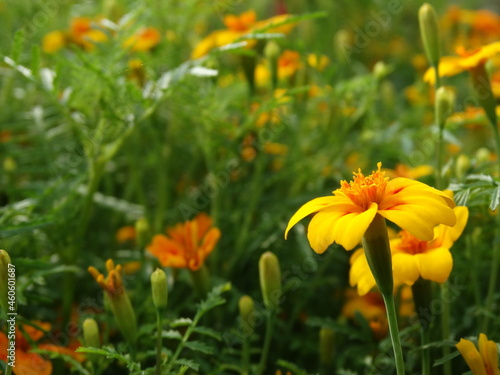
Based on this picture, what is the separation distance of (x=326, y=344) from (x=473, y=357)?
0.77 ft

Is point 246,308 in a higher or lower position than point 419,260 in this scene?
lower

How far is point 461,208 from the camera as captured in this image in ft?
2.11

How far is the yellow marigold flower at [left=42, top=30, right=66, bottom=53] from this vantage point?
4.35 ft

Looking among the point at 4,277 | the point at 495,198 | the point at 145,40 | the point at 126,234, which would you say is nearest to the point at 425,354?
the point at 495,198

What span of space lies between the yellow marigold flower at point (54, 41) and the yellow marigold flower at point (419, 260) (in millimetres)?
883

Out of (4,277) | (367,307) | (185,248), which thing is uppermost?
(4,277)

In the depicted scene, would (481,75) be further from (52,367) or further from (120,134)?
(52,367)

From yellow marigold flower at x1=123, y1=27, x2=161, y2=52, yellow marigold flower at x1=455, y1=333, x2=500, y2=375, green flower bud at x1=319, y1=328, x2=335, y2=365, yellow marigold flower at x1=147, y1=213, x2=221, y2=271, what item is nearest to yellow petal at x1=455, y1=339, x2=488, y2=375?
yellow marigold flower at x1=455, y1=333, x2=500, y2=375

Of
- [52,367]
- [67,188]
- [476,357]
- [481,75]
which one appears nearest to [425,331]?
[476,357]

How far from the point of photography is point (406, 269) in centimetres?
63

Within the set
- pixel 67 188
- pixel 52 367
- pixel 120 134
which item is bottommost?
pixel 52 367

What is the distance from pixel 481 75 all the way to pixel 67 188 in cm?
58

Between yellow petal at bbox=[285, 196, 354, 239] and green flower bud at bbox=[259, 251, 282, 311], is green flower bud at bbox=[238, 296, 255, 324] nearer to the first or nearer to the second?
green flower bud at bbox=[259, 251, 282, 311]

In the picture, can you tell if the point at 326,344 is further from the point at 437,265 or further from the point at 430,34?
the point at 430,34
